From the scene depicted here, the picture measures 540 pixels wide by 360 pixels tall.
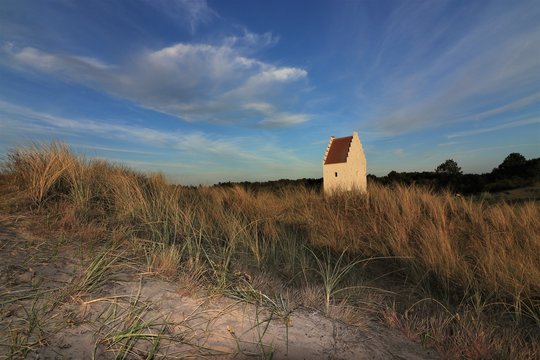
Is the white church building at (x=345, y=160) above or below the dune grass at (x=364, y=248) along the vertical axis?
above

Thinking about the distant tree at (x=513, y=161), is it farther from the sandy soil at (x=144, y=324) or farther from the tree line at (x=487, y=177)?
the sandy soil at (x=144, y=324)

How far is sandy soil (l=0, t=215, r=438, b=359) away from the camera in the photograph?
192cm

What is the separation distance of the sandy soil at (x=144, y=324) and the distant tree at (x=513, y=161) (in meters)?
33.2

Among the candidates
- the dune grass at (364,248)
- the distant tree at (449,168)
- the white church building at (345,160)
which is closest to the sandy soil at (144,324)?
the dune grass at (364,248)

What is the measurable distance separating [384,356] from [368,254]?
3.93 meters

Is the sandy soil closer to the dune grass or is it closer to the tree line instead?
the dune grass

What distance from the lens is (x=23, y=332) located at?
1.89 m

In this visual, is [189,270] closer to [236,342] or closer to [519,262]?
[236,342]

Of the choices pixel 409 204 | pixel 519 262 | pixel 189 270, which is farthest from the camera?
pixel 409 204

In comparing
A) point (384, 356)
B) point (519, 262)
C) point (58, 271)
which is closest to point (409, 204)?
point (519, 262)

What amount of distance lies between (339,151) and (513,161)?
1677cm

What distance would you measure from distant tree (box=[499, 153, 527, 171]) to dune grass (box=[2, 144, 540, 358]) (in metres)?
26.7

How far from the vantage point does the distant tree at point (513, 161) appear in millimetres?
29250

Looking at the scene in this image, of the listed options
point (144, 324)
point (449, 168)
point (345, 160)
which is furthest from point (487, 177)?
point (144, 324)
